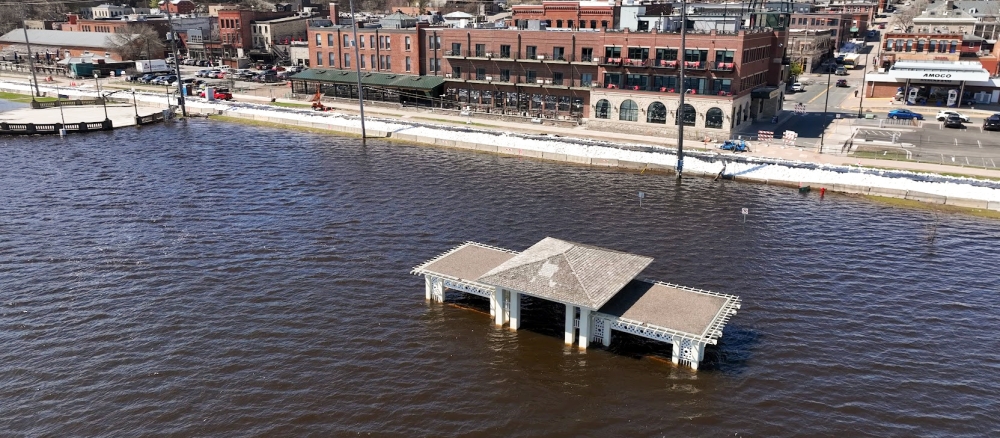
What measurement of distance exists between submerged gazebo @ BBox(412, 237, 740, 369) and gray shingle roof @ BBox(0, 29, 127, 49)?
146m

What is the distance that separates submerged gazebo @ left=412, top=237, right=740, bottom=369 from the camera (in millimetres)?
33688

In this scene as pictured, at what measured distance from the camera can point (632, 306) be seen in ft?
117

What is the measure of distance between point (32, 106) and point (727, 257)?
105 m

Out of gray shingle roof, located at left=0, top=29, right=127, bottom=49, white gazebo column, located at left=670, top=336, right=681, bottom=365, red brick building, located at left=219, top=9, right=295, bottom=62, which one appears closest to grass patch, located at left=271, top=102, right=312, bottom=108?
red brick building, located at left=219, top=9, right=295, bottom=62

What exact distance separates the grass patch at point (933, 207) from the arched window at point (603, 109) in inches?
1265

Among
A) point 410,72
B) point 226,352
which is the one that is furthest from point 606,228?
point 410,72

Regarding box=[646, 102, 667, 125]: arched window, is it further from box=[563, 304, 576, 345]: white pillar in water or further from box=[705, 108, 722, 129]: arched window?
box=[563, 304, 576, 345]: white pillar in water

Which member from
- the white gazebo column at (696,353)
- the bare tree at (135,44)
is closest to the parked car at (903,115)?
the white gazebo column at (696,353)

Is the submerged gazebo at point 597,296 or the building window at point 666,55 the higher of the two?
the building window at point 666,55

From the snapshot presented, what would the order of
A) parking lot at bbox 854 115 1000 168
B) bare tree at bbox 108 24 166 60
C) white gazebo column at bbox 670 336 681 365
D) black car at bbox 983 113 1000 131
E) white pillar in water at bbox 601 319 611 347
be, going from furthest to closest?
bare tree at bbox 108 24 166 60 < black car at bbox 983 113 1000 131 < parking lot at bbox 854 115 1000 168 < white pillar in water at bbox 601 319 611 347 < white gazebo column at bbox 670 336 681 365

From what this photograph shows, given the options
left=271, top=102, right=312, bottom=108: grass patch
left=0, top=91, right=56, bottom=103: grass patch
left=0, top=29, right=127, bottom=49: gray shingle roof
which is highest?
left=0, top=29, right=127, bottom=49: gray shingle roof

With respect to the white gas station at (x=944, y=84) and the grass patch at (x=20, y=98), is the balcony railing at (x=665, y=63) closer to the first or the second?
the white gas station at (x=944, y=84)

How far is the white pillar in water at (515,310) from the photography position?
36531 millimetres

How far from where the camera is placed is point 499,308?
3738 cm
